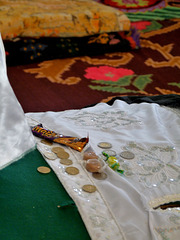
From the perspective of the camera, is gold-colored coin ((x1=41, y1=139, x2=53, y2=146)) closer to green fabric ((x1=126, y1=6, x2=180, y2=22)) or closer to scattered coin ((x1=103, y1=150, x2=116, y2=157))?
scattered coin ((x1=103, y1=150, x2=116, y2=157))

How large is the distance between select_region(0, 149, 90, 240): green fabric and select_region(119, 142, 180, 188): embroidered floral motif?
0.64ft

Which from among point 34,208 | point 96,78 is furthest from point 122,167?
point 96,78

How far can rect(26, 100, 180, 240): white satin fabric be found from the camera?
817 millimetres

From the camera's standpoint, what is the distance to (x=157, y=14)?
3.39 m

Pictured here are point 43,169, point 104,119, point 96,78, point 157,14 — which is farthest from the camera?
point 157,14

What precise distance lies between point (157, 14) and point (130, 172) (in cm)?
268

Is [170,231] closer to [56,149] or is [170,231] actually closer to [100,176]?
[100,176]

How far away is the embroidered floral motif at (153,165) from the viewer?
0.96 metres

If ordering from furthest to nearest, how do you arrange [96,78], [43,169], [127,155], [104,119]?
1. [96,78]
2. [104,119]
3. [127,155]
4. [43,169]

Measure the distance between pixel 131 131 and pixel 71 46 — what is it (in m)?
1.54

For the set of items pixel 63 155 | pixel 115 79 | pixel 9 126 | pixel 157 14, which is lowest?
pixel 115 79

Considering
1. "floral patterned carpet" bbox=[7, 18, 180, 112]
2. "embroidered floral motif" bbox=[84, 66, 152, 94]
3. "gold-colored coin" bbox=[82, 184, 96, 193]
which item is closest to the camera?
"gold-colored coin" bbox=[82, 184, 96, 193]

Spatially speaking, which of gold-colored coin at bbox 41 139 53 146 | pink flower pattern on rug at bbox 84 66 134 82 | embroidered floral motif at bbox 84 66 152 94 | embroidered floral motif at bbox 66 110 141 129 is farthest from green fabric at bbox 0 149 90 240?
pink flower pattern on rug at bbox 84 66 134 82

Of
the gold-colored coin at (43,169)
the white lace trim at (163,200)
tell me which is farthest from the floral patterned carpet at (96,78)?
the white lace trim at (163,200)
